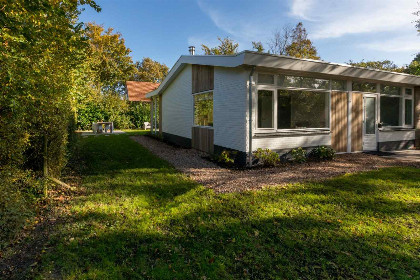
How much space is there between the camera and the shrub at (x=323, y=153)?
8.13m

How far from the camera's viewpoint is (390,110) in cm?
1063

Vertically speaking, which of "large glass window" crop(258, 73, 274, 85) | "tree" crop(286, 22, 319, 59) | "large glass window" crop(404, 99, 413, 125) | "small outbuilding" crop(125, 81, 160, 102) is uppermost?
"tree" crop(286, 22, 319, 59)

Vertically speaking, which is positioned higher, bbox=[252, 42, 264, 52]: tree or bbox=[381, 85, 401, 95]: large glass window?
bbox=[252, 42, 264, 52]: tree

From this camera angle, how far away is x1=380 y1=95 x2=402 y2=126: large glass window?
10361mm

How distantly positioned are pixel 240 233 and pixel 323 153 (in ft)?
19.7

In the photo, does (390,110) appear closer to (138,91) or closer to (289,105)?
(289,105)

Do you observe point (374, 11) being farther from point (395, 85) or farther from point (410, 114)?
point (410, 114)

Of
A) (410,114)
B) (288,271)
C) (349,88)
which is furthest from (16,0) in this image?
(410,114)

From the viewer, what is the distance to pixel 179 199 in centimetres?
452

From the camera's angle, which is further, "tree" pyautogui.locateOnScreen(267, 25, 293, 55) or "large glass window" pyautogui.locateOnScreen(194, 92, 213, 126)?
"tree" pyautogui.locateOnScreen(267, 25, 293, 55)

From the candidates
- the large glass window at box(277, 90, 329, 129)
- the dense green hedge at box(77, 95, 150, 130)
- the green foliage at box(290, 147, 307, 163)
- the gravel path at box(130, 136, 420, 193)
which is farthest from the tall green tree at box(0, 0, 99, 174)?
the dense green hedge at box(77, 95, 150, 130)

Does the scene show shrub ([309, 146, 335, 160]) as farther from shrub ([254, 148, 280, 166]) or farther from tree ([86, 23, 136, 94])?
tree ([86, 23, 136, 94])

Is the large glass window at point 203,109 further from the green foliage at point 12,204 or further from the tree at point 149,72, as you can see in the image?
the tree at point 149,72

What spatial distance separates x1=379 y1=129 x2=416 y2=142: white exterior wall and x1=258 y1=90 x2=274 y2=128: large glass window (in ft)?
19.5
